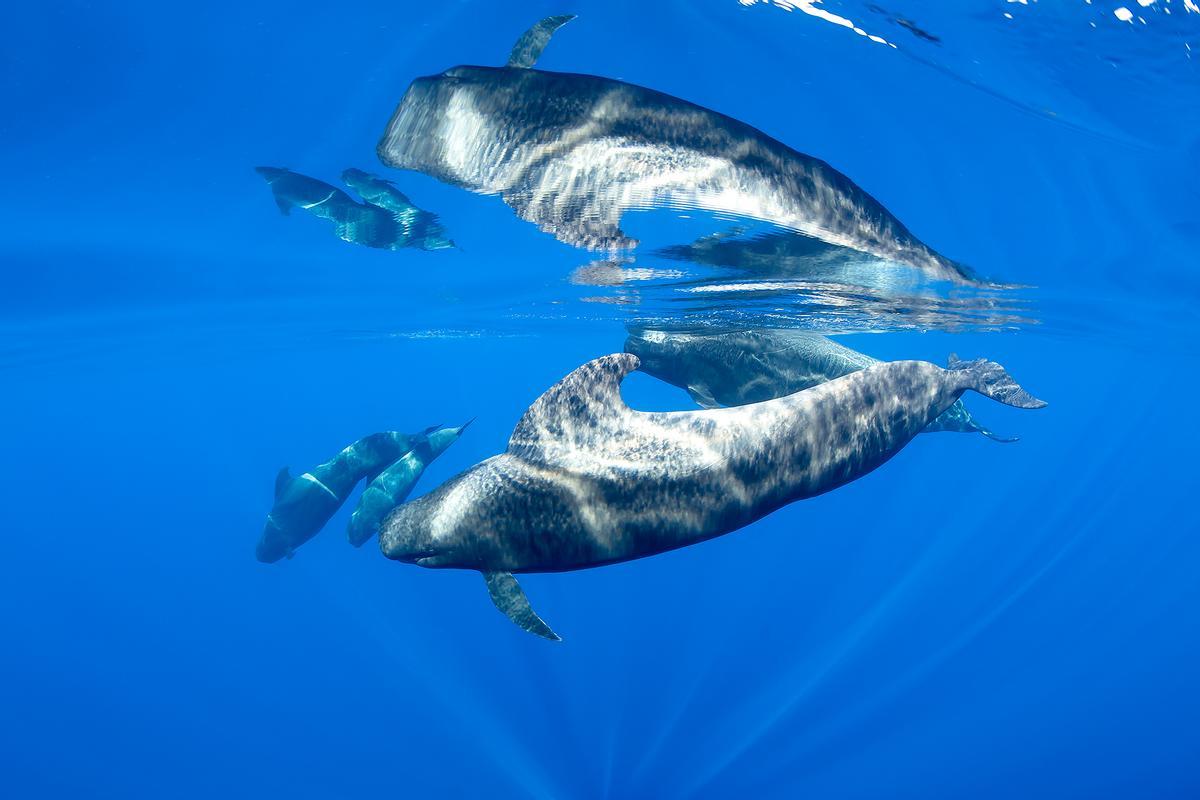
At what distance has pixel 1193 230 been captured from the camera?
39.7 ft

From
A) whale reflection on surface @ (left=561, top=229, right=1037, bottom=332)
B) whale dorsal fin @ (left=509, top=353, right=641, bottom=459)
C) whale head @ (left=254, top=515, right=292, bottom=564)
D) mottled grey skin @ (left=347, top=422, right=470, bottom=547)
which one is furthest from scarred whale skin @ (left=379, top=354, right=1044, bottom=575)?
whale head @ (left=254, top=515, right=292, bottom=564)

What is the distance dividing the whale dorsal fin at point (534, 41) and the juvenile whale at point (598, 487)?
1.81 meters

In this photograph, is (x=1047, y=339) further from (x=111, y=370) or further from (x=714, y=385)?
(x=111, y=370)

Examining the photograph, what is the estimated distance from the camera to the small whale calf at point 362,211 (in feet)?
29.7

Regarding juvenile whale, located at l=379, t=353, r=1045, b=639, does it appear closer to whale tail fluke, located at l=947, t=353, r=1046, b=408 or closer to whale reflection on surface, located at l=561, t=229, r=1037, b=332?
whale tail fluke, located at l=947, t=353, r=1046, b=408

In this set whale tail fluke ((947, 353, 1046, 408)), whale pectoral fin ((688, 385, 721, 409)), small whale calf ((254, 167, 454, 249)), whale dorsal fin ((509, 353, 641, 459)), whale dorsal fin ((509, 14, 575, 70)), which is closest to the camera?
whale dorsal fin ((509, 14, 575, 70))

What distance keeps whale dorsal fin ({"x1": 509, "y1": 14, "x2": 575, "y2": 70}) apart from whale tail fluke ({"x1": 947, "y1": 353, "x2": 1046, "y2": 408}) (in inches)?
179

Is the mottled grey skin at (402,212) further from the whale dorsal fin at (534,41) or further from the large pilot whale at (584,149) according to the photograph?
the whale dorsal fin at (534,41)

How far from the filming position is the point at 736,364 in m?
8.11

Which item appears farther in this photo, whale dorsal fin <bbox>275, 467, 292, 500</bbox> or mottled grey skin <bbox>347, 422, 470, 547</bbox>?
whale dorsal fin <bbox>275, 467, 292, 500</bbox>

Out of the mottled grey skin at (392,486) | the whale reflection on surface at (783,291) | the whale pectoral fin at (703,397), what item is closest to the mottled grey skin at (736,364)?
the whale pectoral fin at (703,397)

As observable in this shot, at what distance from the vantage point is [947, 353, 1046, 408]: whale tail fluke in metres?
6.23

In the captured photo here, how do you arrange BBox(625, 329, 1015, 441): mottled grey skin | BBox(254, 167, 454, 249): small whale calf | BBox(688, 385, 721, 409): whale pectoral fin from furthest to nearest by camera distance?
BBox(254, 167, 454, 249): small whale calf, BBox(688, 385, 721, 409): whale pectoral fin, BBox(625, 329, 1015, 441): mottled grey skin

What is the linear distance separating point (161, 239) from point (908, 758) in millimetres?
24771
